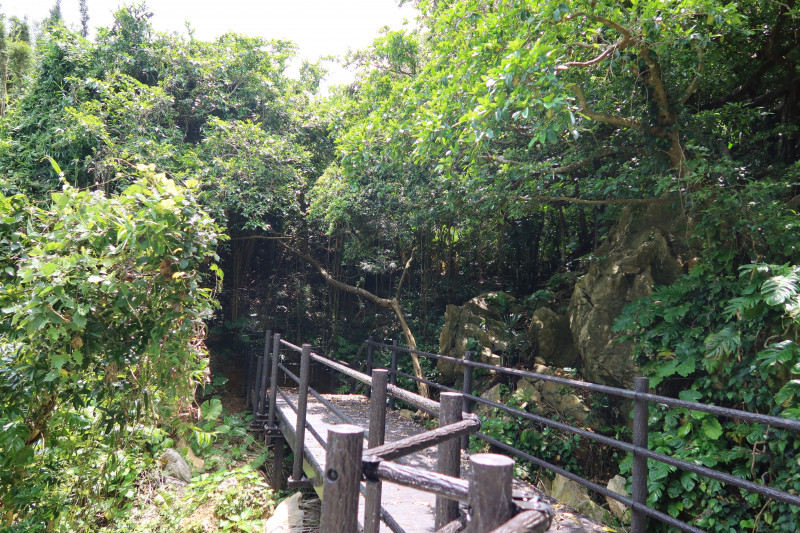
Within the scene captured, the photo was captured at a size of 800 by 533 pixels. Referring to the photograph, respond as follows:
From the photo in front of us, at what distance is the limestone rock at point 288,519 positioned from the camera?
4.10m

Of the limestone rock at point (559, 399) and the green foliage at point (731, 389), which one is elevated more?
the green foliage at point (731, 389)

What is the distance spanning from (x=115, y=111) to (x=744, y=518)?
27.4 ft

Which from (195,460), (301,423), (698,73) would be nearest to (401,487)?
(301,423)

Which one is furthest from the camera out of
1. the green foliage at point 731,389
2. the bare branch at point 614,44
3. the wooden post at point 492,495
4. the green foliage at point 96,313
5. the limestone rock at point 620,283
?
the limestone rock at point 620,283

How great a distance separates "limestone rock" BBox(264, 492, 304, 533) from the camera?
410 centimetres

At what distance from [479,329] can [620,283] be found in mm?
2013

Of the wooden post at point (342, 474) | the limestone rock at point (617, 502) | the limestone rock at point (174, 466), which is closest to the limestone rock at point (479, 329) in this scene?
the limestone rock at point (617, 502)

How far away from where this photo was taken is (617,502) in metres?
4.30

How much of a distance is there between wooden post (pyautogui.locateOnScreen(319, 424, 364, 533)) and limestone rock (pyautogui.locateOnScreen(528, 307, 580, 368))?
513cm

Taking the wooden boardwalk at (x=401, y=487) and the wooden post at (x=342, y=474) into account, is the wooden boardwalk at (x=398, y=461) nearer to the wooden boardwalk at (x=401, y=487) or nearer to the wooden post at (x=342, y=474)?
the wooden boardwalk at (x=401, y=487)

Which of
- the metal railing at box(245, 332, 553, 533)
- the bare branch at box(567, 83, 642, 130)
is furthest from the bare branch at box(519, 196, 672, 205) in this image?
the metal railing at box(245, 332, 553, 533)

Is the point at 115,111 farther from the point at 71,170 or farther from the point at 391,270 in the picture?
the point at 391,270

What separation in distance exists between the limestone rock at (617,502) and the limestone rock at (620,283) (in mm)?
964

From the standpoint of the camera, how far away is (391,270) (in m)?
8.73
